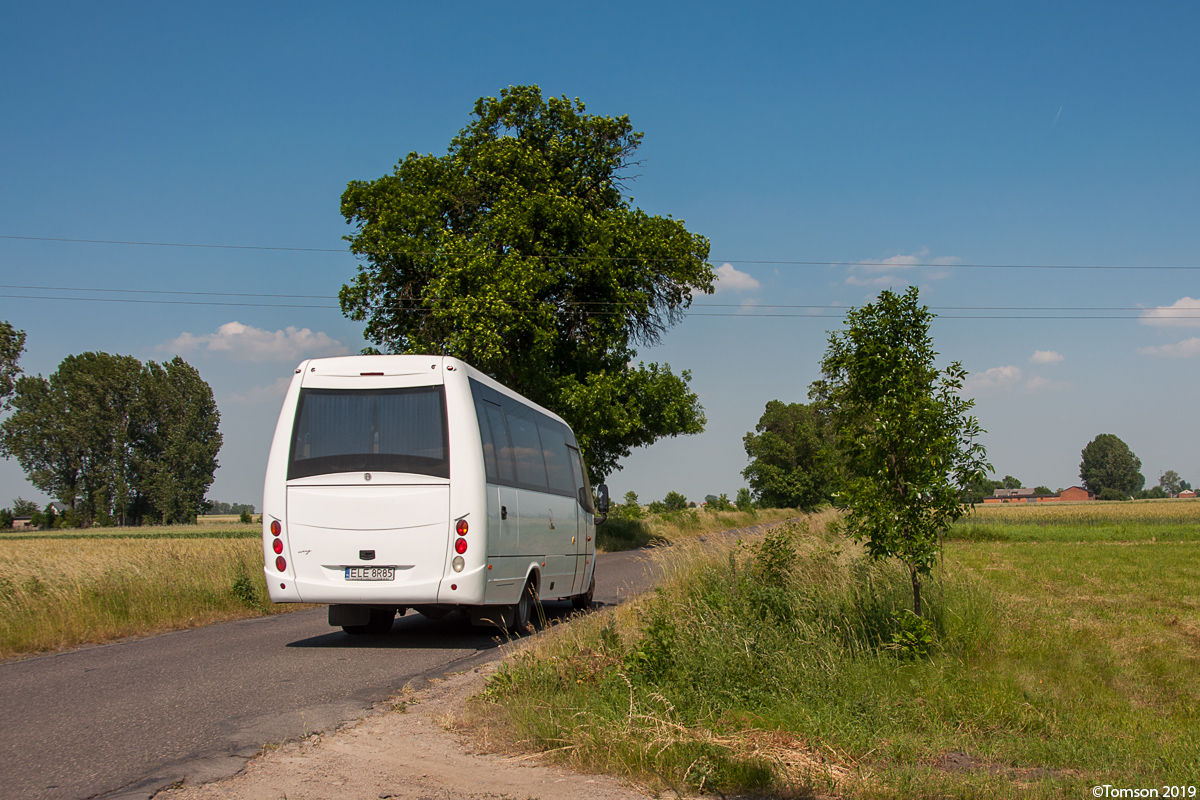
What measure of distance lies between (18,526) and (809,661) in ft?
308

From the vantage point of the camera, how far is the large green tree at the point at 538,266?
84.7ft

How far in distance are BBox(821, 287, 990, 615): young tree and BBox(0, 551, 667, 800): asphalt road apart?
428 cm

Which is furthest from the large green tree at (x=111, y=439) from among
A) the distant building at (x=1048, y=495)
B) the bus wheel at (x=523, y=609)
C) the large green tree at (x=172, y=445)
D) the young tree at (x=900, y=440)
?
the distant building at (x=1048, y=495)

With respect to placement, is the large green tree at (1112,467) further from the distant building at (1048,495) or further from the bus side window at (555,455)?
the bus side window at (555,455)

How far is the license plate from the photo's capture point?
916 cm

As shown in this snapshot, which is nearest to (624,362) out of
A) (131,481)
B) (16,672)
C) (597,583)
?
(597,583)

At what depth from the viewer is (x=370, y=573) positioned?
919 centimetres

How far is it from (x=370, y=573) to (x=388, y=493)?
0.87 metres

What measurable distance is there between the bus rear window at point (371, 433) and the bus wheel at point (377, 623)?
7.82 ft

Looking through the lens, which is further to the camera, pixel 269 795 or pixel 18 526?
pixel 18 526

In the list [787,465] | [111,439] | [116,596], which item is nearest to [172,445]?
[111,439]

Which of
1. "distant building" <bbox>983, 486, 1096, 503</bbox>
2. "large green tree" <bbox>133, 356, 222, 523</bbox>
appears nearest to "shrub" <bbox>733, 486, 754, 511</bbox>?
"large green tree" <bbox>133, 356, 222, 523</bbox>

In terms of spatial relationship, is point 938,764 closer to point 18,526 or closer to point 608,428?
point 608,428

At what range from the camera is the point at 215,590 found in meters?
13.1
